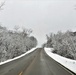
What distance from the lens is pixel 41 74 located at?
46.6 ft

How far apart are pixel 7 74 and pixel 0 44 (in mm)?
19420

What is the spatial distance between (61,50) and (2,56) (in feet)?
72.4

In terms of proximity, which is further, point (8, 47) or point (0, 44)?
point (8, 47)

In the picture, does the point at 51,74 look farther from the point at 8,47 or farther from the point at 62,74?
the point at 8,47

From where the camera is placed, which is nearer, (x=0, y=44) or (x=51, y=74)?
(x=51, y=74)

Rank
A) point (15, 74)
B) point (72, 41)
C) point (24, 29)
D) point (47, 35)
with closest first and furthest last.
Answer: point (15, 74) → point (72, 41) → point (24, 29) → point (47, 35)

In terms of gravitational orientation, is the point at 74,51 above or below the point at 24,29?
below

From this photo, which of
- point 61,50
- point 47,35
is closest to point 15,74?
point 61,50

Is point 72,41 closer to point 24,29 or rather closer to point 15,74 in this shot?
point 15,74

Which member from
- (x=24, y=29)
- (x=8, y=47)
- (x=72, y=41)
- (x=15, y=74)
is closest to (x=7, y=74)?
(x=15, y=74)

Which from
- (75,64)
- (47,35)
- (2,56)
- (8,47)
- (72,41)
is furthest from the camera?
(47,35)

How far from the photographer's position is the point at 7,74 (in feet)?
45.8

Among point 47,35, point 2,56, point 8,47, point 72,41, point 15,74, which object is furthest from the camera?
point 47,35

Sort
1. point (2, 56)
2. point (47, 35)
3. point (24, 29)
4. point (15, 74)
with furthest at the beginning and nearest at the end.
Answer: point (47, 35)
point (24, 29)
point (2, 56)
point (15, 74)
